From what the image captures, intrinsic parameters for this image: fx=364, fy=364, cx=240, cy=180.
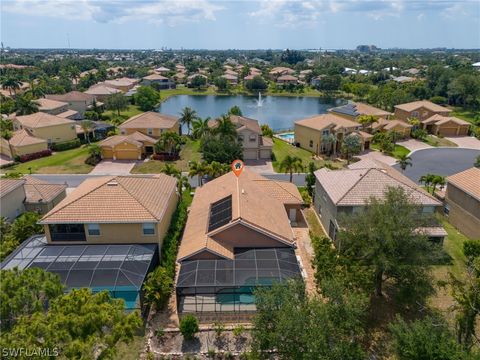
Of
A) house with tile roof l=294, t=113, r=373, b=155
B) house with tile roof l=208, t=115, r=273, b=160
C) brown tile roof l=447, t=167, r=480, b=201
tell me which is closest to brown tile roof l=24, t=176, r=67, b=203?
house with tile roof l=208, t=115, r=273, b=160

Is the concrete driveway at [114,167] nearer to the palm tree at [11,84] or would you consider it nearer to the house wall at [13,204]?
the house wall at [13,204]

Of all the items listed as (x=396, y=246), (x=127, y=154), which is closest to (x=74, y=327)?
(x=396, y=246)

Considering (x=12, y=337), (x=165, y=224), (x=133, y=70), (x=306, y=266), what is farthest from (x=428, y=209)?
(x=133, y=70)

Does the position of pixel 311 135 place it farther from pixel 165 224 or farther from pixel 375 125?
pixel 165 224

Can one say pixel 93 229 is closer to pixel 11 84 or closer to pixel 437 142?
pixel 437 142

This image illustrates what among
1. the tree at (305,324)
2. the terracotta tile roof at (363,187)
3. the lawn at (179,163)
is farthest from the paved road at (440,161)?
the tree at (305,324)
